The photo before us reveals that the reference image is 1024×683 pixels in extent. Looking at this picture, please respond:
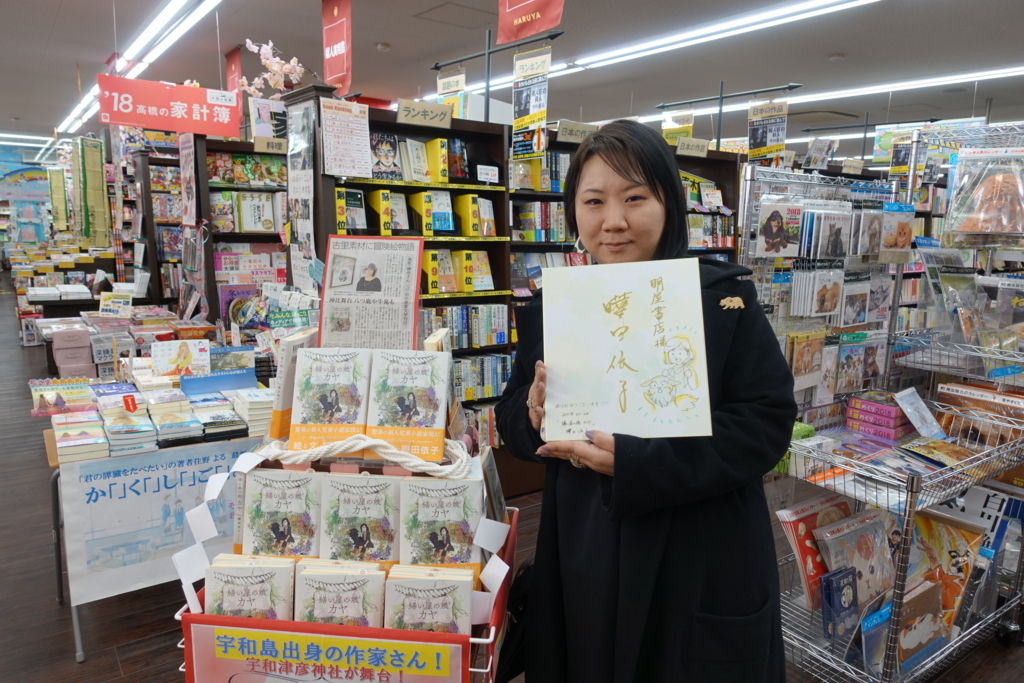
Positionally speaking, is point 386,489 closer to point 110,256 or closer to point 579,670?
point 579,670

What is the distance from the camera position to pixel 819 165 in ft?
23.5

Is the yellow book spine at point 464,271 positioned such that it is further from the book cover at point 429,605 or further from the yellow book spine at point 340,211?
the book cover at point 429,605

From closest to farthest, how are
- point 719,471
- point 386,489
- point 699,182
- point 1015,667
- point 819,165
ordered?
point 719,471
point 386,489
point 1015,667
point 699,182
point 819,165

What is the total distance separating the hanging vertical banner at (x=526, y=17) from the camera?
3.44 m

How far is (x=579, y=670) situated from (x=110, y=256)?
1027cm

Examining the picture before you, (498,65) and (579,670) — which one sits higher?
(498,65)

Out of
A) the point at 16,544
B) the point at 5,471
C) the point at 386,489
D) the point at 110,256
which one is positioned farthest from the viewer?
the point at 110,256

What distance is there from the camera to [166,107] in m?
5.17

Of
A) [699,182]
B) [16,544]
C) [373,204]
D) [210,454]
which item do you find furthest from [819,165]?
[16,544]

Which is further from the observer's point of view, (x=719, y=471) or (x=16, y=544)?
(x=16, y=544)

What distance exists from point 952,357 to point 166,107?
18.8 ft

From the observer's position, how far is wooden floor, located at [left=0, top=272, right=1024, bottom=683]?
2.35 metres

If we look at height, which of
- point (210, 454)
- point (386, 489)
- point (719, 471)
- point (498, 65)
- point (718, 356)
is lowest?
point (210, 454)

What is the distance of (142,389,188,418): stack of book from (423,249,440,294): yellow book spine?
57.5 inches
